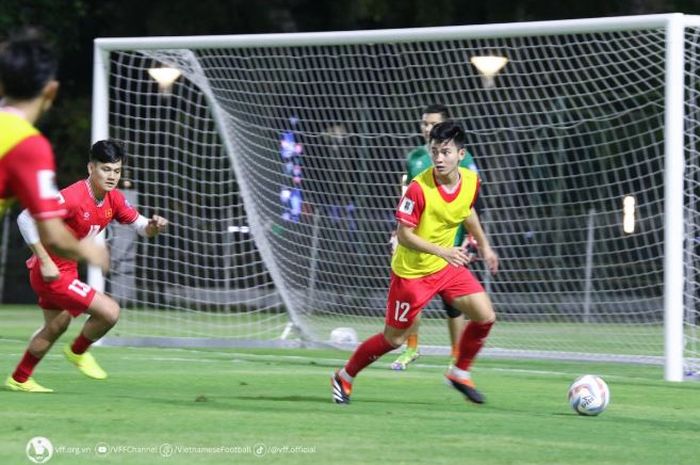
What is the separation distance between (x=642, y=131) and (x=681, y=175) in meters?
4.63

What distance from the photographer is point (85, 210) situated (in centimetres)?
977

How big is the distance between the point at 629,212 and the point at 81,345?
6904mm

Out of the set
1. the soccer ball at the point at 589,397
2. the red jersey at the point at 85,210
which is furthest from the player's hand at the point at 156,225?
the soccer ball at the point at 589,397

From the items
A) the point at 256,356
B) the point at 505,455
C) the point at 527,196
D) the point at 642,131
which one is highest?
the point at 642,131

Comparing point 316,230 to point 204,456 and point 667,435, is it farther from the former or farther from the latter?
point 204,456

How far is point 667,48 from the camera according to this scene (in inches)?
443

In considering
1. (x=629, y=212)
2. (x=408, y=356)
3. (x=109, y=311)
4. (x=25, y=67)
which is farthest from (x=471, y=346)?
(x=629, y=212)

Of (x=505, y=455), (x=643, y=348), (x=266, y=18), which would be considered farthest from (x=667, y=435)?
(x=266, y=18)

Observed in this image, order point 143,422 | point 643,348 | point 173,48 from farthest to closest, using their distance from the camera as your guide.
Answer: point 643,348, point 173,48, point 143,422

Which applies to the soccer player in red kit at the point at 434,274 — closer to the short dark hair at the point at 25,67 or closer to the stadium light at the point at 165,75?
the short dark hair at the point at 25,67

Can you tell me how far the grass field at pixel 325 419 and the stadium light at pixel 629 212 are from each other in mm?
3421

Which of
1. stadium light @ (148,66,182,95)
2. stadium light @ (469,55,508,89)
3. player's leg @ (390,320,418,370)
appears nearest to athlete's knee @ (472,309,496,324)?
player's leg @ (390,320,418,370)

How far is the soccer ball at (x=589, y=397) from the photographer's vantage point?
848cm

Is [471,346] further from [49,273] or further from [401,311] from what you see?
[49,273]
